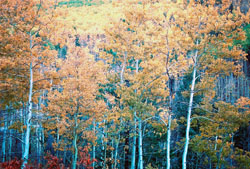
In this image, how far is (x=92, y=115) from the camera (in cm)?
1046

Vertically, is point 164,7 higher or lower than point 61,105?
higher

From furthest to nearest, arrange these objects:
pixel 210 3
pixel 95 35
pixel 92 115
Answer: pixel 95 35
pixel 92 115
pixel 210 3

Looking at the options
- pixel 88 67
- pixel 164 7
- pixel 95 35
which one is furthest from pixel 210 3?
pixel 95 35

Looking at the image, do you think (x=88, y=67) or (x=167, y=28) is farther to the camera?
(x=88, y=67)

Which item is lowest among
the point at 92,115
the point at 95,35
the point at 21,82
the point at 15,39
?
the point at 92,115

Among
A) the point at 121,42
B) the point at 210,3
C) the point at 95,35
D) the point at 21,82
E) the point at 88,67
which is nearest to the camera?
the point at 210,3

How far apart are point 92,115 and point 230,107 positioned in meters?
6.39

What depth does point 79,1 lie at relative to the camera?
219ft

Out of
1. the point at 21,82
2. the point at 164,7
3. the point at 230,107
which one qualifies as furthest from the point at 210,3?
the point at 21,82

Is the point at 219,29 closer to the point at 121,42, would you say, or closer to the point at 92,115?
the point at 121,42

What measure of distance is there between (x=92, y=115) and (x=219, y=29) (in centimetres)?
711

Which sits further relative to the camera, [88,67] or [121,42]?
[121,42]

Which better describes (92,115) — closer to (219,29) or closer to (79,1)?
(219,29)

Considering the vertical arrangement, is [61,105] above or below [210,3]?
below
